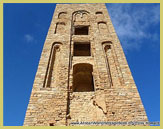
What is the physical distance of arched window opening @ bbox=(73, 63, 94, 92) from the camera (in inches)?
347

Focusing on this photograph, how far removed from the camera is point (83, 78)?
9.84 m

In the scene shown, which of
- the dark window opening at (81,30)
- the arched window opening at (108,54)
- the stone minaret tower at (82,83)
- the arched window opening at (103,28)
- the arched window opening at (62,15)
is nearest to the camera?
the stone minaret tower at (82,83)

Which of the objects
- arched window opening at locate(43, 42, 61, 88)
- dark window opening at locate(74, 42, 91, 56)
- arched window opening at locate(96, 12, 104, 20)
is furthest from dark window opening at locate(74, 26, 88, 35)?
arched window opening at locate(43, 42, 61, 88)

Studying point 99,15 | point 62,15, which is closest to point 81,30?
point 99,15

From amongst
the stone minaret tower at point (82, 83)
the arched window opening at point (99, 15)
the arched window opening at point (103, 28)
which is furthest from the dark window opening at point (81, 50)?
the arched window opening at point (99, 15)

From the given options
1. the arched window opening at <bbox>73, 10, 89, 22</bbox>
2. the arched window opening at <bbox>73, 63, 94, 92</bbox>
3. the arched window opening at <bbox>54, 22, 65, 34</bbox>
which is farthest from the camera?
the arched window opening at <bbox>73, 10, 89, 22</bbox>

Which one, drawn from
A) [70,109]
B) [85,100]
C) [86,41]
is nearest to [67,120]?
[70,109]

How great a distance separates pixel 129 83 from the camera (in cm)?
693

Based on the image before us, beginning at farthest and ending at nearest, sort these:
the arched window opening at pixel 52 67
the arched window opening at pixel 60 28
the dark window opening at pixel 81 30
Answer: the dark window opening at pixel 81 30 → the arched window opening at pixel 60 28 → the arched window opening at pixel 52 67

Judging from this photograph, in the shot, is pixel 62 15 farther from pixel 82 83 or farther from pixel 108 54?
pixel 108 54

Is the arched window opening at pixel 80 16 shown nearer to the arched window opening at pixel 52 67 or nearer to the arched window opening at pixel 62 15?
the arched window opening at pixel 62 15

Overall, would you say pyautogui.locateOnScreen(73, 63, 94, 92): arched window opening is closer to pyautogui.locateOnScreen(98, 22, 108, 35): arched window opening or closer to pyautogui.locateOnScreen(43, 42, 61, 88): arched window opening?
pyautogui.locateOnScreen(43, 42, 61, 88): arched window opening

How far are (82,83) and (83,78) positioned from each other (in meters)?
0.55

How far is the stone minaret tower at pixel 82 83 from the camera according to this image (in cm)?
582
